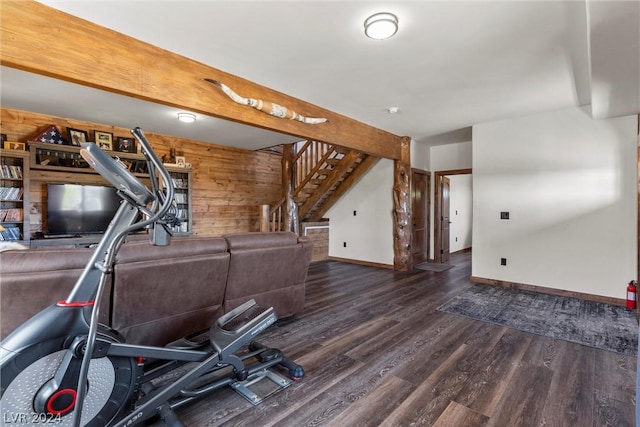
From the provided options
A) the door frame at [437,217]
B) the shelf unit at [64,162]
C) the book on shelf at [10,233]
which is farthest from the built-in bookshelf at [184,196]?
the door frame at [437,217]

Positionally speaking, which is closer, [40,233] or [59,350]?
[59,350]

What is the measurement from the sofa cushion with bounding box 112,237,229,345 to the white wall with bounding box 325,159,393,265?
162 inches

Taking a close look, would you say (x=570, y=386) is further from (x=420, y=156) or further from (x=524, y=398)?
(x=420, y=156)

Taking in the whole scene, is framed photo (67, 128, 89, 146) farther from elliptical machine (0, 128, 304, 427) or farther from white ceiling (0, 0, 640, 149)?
elliptical machine (0, 128, 304, 427)

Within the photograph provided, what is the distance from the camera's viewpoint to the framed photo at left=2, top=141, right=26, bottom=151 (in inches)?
153

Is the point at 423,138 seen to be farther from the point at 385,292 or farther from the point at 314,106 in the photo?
→ the point at 385,292

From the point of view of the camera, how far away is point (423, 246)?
639cm

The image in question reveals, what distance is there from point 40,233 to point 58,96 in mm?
1952

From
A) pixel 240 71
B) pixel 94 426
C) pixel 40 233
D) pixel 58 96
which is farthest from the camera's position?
pixel 40 233

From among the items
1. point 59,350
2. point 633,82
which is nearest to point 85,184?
point 59,350

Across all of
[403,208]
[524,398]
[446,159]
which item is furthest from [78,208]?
[446,159]

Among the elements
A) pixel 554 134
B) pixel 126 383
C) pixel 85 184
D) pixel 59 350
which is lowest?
pixel 126 383

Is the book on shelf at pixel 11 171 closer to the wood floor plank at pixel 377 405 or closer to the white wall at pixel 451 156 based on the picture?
the wood floor plank at pixel 377 405

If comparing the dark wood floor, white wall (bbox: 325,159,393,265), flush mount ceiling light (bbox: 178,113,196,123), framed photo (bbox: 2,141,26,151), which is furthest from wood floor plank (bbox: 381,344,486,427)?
framed photo (bbox: 2,141,26,151)
